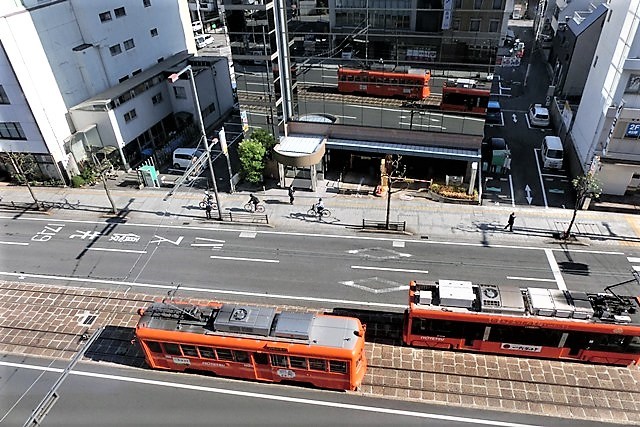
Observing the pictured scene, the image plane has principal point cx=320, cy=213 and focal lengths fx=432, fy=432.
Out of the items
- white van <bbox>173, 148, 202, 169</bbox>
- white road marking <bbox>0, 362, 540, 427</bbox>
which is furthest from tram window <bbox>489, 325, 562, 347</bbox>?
white van <bbox>173, 148, 202, 169</bbox>

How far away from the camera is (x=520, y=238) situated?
105 feet

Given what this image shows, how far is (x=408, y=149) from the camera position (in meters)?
37.6

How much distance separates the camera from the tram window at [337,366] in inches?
791

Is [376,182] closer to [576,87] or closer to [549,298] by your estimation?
[549,298]

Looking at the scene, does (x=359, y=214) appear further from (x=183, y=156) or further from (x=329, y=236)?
(x=183, y=156)

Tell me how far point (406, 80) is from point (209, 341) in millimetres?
29472

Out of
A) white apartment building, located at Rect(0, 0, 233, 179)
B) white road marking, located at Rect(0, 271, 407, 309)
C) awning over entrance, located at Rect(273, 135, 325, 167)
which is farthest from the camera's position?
white apartment building, located at Rect(0, 0, 233, 179)

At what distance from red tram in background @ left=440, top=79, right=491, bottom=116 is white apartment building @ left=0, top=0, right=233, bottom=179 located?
27.4m

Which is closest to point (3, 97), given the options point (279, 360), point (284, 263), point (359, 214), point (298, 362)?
point (284, 263)

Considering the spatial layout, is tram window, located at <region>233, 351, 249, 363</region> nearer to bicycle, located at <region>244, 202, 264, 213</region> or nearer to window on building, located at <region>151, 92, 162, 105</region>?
bicycle, located at <region>244, 202, 264, 213</region>

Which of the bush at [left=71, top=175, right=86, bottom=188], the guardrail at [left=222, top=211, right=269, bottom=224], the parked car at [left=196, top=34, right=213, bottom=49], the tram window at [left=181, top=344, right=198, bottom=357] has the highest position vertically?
the parked car at [left=196, top=34, right=213, bottom=49]

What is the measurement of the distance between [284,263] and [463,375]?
45.6 ft

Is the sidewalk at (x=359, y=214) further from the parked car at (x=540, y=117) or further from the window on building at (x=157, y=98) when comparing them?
the parked car at (x=540, y=117)

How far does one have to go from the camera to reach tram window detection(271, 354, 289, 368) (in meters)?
20.5
